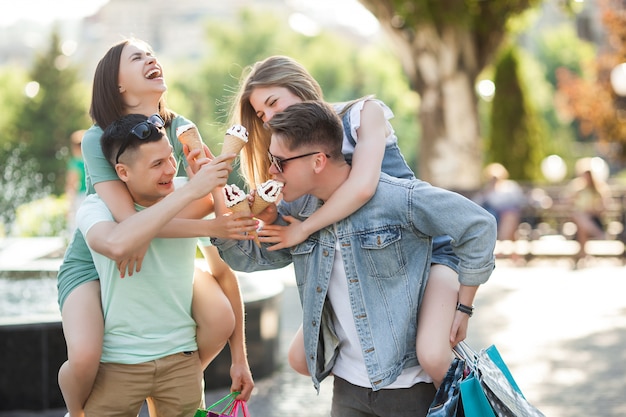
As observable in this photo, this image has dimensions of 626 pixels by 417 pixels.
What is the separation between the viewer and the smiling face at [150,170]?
124 inches

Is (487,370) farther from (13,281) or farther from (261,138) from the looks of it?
(13,281)

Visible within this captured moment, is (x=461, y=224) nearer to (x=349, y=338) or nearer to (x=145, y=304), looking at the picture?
(x=349, y=338)

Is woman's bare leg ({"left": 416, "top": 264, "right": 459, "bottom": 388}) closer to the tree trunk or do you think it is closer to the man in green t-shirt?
the man in green t-shirt

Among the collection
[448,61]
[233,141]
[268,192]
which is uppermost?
[448,61]

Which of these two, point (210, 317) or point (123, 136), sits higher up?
point (123, 136)

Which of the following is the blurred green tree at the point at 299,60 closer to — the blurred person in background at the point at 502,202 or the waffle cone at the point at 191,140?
the blurred person in background at the point at 502,202

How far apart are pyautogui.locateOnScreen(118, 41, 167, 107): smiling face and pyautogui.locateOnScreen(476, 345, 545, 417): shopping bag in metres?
1.52

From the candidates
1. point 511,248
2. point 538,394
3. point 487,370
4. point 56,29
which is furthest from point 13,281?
point 56,29

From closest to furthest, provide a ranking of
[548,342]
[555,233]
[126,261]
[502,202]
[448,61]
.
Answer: [126,261]
[548,342]
[502,202]
[448,61]
[555,233]

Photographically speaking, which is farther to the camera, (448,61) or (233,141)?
(448,61)

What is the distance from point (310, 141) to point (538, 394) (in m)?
4.33

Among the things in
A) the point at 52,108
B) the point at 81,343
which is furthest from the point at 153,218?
the point at 52,108

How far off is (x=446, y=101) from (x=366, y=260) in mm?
14854

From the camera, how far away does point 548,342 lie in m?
8.77
